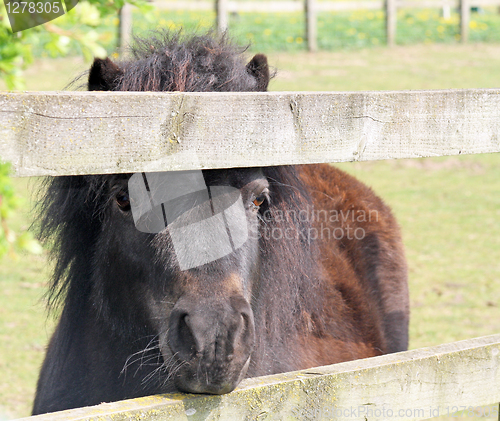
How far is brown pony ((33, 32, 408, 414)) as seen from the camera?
1.71 metres

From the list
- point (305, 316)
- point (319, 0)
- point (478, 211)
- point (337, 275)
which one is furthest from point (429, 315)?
point (319, 0)

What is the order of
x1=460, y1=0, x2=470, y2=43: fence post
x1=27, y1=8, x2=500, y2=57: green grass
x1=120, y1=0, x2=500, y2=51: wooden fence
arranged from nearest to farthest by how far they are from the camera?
1. x1=120, y1=0, x2=500, y2=51: wooden fence
2. x1=27, y1=8, x2=500, y2=57: green grass
3. x1=460, y1=0, x2=470, y2=43: fence post

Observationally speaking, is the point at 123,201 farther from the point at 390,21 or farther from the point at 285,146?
the point at 390,21

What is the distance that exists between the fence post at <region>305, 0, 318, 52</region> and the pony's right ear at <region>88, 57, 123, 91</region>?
52.0 feet

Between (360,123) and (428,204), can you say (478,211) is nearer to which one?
(428,204)

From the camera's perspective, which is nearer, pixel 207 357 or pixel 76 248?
pixel 207 357

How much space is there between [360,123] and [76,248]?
4.54 feet

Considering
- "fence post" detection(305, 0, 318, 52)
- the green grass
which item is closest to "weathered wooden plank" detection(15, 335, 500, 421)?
the green grass

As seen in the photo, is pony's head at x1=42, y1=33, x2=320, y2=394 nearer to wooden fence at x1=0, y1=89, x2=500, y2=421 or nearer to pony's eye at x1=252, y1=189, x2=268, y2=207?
pony's eye at x1=252, y1=189, x2=268, y2=207

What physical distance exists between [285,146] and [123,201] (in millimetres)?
755

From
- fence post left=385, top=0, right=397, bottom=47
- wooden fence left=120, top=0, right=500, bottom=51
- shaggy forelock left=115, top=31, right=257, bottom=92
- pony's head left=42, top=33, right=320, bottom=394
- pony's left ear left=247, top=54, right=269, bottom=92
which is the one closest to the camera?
pony's head left=42, top=33, right=320, bottom=394

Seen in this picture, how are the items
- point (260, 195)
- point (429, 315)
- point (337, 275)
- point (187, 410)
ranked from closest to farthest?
point (187, 410) → point (260, 195) → point (337, 275) → point (429, 315)

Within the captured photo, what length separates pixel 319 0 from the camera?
27.0 metres

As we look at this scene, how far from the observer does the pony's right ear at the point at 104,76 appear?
2.10 metres
